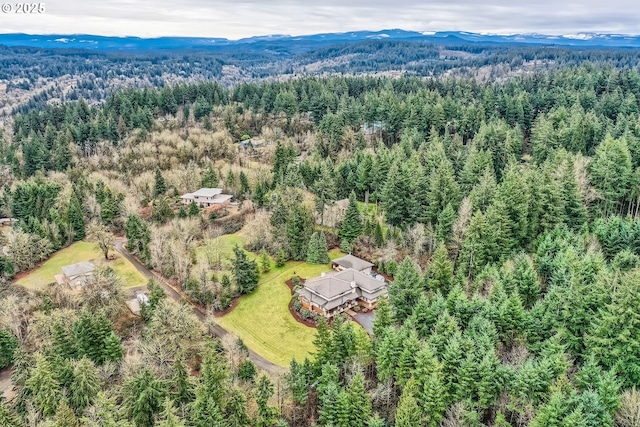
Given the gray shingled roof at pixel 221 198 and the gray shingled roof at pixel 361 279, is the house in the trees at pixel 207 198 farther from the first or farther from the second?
the gray shingled roof at pixel 361 279

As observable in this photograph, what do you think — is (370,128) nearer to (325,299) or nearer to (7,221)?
(325,299)

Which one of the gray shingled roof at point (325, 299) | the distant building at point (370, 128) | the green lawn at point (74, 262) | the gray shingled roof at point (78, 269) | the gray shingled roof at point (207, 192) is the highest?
the distant building at point (370, 128)

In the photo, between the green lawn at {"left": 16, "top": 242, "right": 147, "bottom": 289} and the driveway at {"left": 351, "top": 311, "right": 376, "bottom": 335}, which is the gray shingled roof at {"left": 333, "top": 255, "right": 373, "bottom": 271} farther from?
the green lawn at {"left": 16, "top": 242, "right": 147, "bottom": 289}

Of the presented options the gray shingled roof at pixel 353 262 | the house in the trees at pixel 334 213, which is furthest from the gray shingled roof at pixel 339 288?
the house in the trees at pixel 334 213

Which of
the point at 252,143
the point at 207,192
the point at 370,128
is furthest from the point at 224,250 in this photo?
the point at 370,128

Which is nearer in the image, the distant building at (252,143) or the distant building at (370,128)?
the distant building at (370,128)

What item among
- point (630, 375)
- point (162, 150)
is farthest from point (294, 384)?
point (162, 150)
